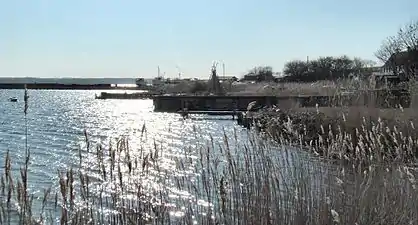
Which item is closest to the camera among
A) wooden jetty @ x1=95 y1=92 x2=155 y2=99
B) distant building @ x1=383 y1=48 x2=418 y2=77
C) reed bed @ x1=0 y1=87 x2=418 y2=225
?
reed bed @ x1=0 y1=87 x2=418 y2=225

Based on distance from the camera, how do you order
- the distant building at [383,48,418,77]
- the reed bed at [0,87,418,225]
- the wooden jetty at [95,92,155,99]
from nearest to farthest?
the reed bed at [0,87,418,225] < the distant building at [383,48,418,77] < the wooden jetty at [95,92,155,99]

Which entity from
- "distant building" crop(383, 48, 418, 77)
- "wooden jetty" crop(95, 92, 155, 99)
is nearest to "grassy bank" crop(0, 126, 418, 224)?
"distant building" crop(383, 48, 418, 77)

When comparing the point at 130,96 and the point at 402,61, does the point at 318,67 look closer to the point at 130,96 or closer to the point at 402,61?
the point at 130,96

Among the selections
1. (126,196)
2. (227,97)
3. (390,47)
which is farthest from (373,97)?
(390,47)

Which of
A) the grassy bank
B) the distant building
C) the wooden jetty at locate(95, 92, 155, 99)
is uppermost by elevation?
the distant building

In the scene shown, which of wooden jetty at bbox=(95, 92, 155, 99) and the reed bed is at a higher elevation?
the reed bed

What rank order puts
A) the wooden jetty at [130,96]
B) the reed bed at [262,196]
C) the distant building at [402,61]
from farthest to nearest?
the wooden jetty at [130,96], the distant building at [402,61], the reed bed at [262,196]

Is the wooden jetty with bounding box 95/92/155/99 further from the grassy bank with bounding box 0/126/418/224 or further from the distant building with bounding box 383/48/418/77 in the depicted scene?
the grassy bank with bounding box 0/126/418/224

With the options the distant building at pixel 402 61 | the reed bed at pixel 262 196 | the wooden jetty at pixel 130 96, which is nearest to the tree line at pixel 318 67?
the wooden jetty at pixel 130 96

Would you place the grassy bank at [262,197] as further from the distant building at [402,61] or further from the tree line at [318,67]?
the tree line at [318,67]

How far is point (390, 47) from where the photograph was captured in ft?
190

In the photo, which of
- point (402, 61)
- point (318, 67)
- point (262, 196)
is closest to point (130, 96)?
point (318, 67)

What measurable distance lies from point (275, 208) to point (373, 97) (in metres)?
11.2

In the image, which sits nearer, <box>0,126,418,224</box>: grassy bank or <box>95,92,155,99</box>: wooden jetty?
<box>0,126,418,224</box>: grassy bank
